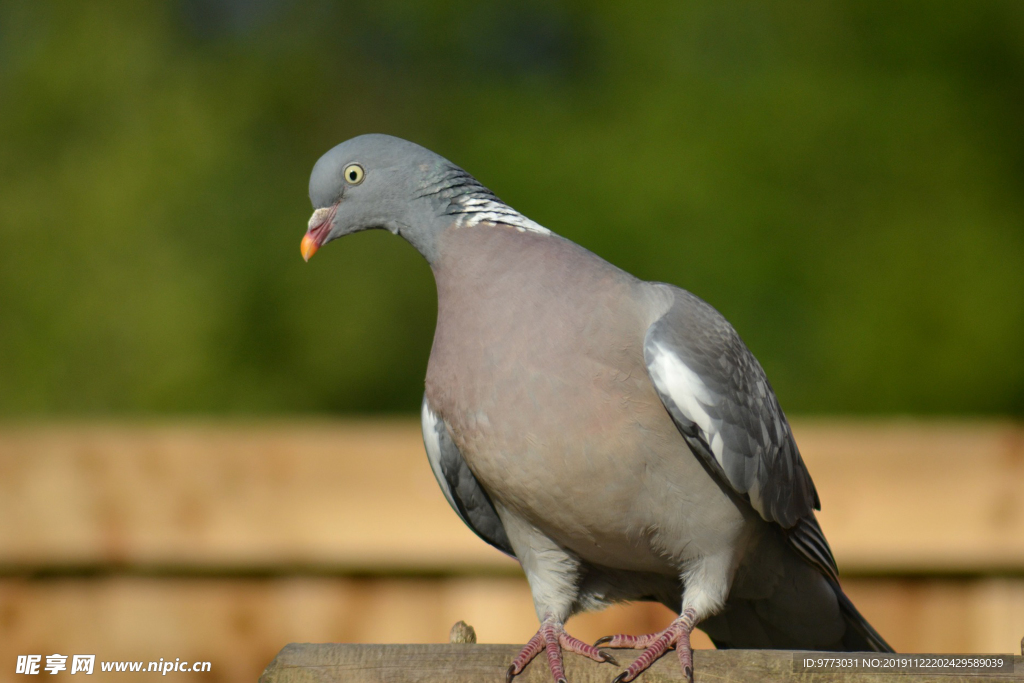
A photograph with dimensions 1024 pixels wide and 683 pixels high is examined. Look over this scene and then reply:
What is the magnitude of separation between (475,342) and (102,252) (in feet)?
14.8

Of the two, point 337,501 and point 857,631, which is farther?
point 337,501

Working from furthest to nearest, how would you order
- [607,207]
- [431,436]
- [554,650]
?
[607,207] → [431,436] → [554,650]

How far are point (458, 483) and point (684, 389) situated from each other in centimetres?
67

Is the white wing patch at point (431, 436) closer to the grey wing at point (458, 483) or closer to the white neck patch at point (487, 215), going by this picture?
the grey wing at point (458, 483)

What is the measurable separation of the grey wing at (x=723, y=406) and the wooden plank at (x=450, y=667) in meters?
0.37

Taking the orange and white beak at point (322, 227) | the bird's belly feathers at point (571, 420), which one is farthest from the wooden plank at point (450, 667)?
the orange and white beak at point (322, 227)

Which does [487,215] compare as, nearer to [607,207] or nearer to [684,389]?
[684,389]

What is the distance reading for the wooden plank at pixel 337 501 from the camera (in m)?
3.09

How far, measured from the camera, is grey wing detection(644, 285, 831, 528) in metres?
1.93

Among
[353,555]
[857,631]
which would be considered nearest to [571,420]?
[857,631]

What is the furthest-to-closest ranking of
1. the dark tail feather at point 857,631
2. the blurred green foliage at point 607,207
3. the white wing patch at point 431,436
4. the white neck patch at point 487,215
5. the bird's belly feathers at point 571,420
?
the blurred green foliage at point 607,207, the dark tail feather at point 857,631, the white wing patch at point 431,436, the white neck patch at point 487,215, the bird's belly feathers at point 571,420

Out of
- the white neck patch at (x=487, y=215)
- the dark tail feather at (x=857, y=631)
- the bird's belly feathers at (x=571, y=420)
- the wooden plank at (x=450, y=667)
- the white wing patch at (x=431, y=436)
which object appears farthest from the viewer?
the dark tail feather at (x=857, y=631)

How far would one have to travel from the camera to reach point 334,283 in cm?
640

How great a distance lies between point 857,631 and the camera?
2.42m
